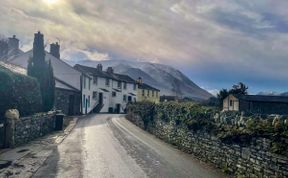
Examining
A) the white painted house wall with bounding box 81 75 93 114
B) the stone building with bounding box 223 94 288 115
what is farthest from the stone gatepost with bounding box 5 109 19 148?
the stone building with bounding box 223 94 288 115

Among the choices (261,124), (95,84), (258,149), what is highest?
(95,84)

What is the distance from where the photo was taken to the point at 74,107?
174 feet

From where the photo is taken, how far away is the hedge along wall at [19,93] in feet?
69.9

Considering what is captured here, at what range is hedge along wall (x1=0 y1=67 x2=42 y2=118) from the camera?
21.3 metres

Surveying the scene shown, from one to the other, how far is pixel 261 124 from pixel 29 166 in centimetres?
923

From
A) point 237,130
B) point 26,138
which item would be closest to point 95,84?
point 26,138

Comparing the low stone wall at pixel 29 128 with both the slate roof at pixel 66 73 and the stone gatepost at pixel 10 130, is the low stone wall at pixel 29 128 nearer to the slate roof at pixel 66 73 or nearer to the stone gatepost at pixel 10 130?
the stone gatepost at pixel 10 130

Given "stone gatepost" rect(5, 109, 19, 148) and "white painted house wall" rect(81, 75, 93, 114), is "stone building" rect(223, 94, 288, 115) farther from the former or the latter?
"stone gatepost" rect(5, 109, 19, 148)

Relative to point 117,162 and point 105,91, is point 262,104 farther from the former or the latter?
point 117,162

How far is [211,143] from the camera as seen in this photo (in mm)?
16875

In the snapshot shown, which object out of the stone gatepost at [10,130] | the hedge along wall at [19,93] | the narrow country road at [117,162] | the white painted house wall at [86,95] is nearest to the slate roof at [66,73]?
the white painted house wall at [86,95]

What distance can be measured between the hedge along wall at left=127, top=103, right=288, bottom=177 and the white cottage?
3518cm

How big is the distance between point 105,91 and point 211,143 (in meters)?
56.2

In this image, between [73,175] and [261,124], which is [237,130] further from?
[73,175]
